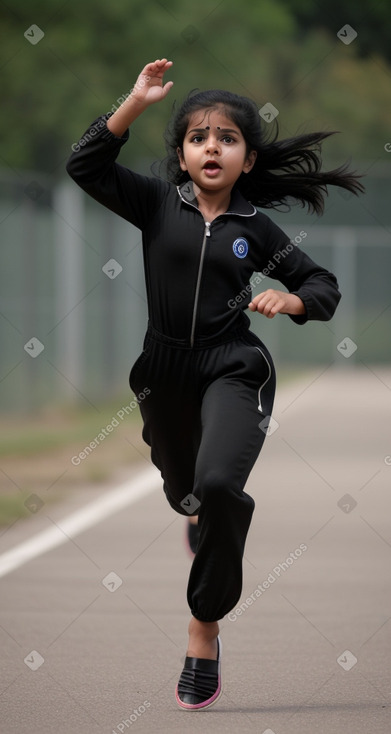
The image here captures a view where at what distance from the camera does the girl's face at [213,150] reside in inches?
237

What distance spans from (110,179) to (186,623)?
212 cm

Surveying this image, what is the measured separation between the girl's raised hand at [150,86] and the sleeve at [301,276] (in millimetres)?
643

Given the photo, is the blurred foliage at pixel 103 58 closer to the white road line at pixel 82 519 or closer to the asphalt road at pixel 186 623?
the white road line at pixel 82 519

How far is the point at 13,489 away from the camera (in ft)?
39.5

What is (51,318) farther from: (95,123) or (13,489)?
(95,123)

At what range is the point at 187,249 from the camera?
5996 mm

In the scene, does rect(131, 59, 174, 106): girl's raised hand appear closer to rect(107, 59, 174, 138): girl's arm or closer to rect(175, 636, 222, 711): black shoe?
rect(107, 59, 174, 138): girl's arm

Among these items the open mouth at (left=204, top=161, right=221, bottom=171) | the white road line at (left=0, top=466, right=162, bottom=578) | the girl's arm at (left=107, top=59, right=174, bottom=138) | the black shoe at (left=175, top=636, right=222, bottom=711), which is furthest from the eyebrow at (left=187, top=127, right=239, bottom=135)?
the white road line at (left=0, top=466, right=162, bottom=578)

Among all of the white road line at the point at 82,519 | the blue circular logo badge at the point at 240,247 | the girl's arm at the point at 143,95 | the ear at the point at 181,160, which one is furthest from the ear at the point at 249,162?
the white road line at the point at 82,519

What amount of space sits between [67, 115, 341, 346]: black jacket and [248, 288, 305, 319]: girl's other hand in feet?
0.19

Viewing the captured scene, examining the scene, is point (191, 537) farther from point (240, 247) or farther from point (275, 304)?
point (275, 304)

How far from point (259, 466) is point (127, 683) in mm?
8076

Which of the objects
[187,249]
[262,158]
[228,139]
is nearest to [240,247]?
[187,249]

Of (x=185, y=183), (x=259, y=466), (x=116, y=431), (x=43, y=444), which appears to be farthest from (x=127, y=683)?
(x=116, y=431)
